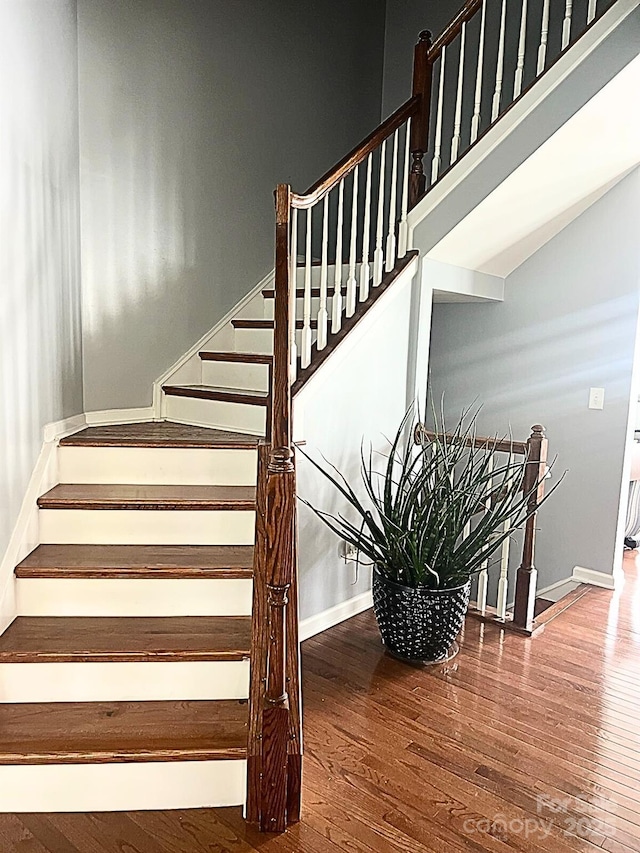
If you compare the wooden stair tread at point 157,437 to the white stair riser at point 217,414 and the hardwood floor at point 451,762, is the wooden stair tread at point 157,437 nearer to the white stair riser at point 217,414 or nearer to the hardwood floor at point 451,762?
the white stair riser at point 217,414

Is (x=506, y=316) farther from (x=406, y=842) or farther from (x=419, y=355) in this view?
(x=406, y=842)

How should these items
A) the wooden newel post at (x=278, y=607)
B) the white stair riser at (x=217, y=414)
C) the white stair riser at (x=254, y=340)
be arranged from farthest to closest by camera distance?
the white stair riser at (x=254, y=340), the white stair riser at (x=217, y=414), the wooden newel post at (x=278, y=607)

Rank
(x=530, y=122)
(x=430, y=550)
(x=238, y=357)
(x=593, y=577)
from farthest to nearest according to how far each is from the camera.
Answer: (x=593, y=577) < (x=238, y=357) < (x=530, y=122) < (x=430, y=550)

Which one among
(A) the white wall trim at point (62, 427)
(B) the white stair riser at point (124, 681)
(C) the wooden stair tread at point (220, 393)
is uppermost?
(C) the wooden stair tread at point (220, 393)

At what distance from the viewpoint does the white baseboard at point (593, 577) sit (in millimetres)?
3840

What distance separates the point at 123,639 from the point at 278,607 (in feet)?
2.37

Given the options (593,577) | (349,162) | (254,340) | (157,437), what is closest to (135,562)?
(157,437)

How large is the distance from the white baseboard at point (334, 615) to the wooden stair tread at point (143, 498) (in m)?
0.75

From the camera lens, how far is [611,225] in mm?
3736

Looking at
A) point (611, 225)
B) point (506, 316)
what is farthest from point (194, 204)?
point (611, 225)

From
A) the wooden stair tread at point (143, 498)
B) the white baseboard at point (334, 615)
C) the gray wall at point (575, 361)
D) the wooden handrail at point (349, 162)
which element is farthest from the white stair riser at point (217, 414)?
the gray wall at point (575, 361)

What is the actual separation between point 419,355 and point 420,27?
8.84ft

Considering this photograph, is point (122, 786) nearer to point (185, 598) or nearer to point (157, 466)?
point (185, 598)

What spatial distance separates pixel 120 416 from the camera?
3.41m
